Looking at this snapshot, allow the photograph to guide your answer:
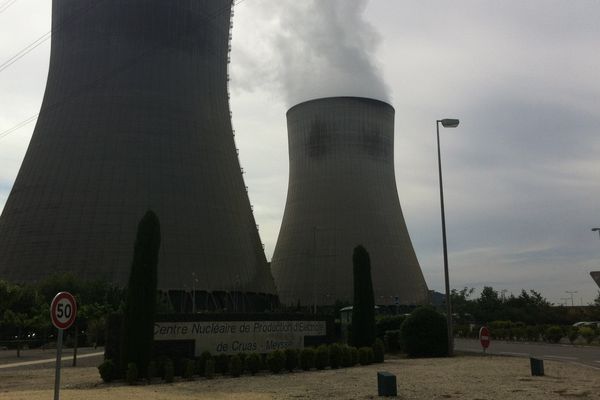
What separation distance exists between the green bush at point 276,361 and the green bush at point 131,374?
10.2 feet

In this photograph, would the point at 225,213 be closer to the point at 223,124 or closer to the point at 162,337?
the point at 223,124

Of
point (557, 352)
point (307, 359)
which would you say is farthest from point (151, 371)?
point (557, 352)

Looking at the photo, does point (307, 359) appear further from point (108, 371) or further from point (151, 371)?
point (108, 371)

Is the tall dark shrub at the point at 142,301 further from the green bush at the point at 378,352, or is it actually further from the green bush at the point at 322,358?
the green bush at the point at 378,352

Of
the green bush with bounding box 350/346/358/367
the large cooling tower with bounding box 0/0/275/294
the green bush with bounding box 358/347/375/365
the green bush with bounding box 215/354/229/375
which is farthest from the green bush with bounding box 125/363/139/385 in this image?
the large cooling tower with bounding box 0/0/275/294

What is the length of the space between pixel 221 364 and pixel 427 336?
762 centimetres

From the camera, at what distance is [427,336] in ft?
56.9

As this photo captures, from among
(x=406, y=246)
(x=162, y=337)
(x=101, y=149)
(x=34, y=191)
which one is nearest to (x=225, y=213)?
(x=101, y=149)

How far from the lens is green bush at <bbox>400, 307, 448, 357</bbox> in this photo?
1731 centimetres

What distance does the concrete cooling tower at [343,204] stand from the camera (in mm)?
36500

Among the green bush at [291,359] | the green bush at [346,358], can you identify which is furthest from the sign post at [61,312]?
the green bush at [346,358]

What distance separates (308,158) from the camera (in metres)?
38.3

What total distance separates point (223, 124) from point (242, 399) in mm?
23779

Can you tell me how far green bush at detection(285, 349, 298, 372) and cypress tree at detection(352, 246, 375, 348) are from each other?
149 inches
